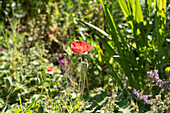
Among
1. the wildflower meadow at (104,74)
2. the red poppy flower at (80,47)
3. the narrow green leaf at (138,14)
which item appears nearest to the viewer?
the red poppy flower at (80,47)

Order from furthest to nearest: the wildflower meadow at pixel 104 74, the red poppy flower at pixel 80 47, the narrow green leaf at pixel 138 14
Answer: the narrow green leaf at pixel 138 14 < the wildflower meadow at pixel 104 74 < the red poppy flower at pixel 80 47

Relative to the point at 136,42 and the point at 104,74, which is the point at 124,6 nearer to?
the point at 136,42

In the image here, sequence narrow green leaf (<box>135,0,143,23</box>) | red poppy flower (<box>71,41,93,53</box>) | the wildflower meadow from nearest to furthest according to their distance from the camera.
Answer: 1. red poppy flower (<box>71,41,93,53</box>)
2. the wildflower meadow
3. narrow green leaf (<box>135,0,143,23</box>)

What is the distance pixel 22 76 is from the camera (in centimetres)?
189

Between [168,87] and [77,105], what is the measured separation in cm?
66

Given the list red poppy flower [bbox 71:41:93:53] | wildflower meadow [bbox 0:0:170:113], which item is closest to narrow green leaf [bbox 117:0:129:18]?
wildflower meadow [bbox 0:0:170:113]

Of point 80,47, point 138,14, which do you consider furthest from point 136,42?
point 80,47

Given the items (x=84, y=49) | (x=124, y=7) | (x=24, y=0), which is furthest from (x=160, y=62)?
(x=24, y=0)

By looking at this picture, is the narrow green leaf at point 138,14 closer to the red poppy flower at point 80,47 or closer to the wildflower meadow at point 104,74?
the wildflower meadow at point 104,74

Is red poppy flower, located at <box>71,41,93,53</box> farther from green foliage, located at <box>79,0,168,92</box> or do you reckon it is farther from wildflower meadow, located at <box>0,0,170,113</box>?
green foliage, located at <box>79,0,168,92</box>

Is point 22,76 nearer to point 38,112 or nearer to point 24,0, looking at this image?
point 38,112

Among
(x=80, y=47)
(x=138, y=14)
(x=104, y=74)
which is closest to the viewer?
(x=80, y=47)

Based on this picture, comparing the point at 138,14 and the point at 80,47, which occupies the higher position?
the point at 138,14

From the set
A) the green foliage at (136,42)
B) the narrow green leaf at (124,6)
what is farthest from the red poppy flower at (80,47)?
the narrow green leaf at (124,6)
